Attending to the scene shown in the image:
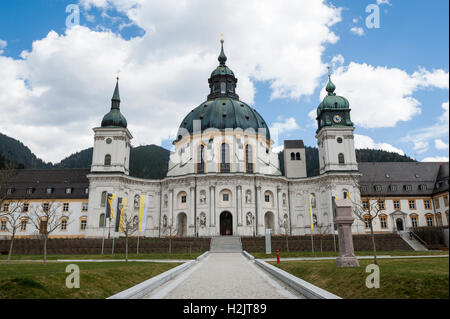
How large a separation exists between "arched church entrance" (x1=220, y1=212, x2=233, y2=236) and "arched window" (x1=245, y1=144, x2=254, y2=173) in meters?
9.04

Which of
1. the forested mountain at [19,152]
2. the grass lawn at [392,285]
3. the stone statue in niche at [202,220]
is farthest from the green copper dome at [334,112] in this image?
the forested mountain at [19,152]

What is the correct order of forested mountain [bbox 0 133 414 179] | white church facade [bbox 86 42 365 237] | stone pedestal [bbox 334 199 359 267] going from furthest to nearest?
forested mountain [bbox 0 133 414 179] < white church facade [bbox 86 42 365 237] < stone pedestal [bbox 334 199 359 267]

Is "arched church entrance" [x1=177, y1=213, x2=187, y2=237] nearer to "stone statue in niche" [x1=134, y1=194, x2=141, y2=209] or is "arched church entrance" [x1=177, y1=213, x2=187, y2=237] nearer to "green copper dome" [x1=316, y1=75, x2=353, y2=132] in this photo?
"stone statue in niche" [x1=134, y1=194, x2=141, y2=209]

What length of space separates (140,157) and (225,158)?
103 meters

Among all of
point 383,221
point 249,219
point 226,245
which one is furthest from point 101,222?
point 383,221

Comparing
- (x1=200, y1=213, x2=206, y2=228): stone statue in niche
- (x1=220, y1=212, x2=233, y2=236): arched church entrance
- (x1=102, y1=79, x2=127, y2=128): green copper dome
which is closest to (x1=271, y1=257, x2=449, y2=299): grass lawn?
(x1=200, y1=213, x2=206, y2=228): stone statue in niche

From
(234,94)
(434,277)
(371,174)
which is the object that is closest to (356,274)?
(434,277)

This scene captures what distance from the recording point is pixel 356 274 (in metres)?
12.7

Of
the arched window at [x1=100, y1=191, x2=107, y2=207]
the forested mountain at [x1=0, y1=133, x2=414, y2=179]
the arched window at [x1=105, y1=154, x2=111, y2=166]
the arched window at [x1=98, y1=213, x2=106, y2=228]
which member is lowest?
the arched window at [x1=98, y1=213, x2=106, y2=228]

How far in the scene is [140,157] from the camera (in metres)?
160

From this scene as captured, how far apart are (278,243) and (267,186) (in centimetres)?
2123

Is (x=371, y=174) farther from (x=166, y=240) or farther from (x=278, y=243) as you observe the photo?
(x=166, y=240)

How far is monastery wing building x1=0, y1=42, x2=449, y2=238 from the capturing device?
59.6 meters
